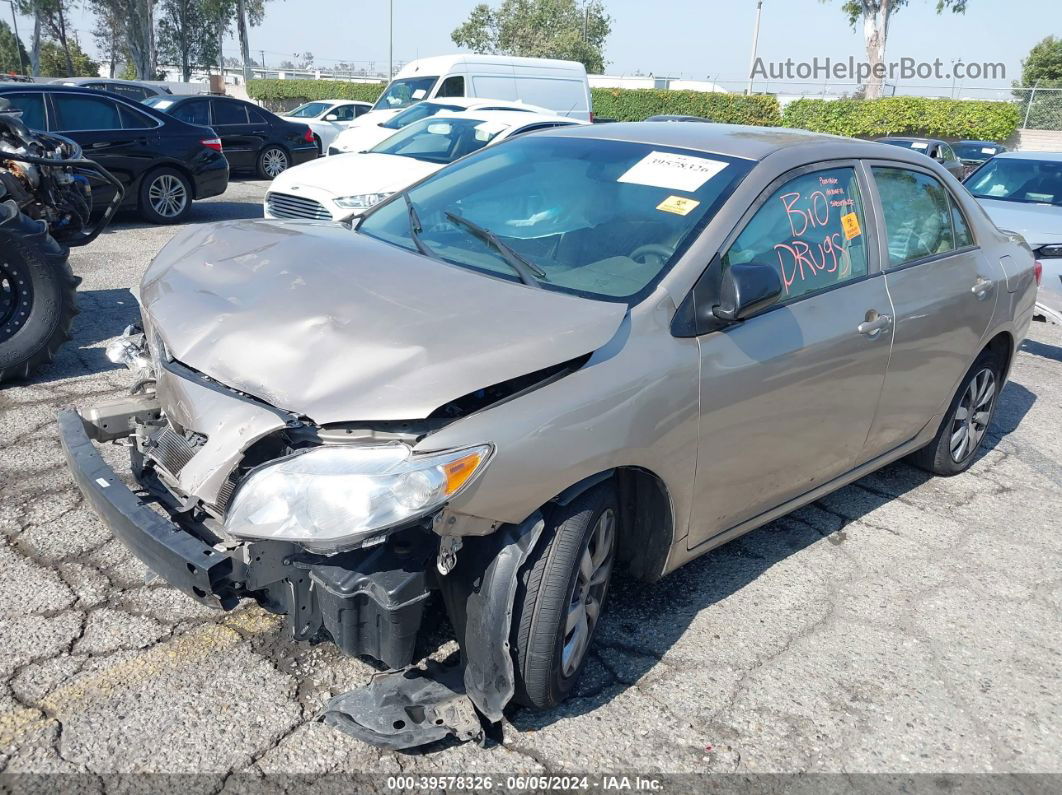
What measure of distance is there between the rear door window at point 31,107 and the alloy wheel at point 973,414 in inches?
362

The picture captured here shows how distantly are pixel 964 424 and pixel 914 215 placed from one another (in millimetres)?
1276

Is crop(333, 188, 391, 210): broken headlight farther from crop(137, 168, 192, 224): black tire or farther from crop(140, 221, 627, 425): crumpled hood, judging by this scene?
crop(140, 221, 627, 425): crumpled hood

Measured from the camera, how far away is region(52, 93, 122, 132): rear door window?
9.70 metres

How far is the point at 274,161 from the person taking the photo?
51.7ft

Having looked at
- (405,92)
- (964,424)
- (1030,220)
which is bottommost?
(964,424)

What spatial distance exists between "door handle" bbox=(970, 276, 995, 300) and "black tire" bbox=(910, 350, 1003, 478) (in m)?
0.40

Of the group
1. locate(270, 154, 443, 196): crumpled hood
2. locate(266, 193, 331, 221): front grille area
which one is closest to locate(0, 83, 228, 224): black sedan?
locate(266, 193, 331, 221): front grille area

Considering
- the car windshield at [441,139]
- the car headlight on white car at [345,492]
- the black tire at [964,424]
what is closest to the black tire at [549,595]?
the car headlight on white car at [345,492]

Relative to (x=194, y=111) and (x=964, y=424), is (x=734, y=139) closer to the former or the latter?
(x=964, y=424)

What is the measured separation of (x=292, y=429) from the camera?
2342 mm

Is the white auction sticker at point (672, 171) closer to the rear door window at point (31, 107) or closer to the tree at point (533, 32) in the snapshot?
the rear door window at point (31, 107)

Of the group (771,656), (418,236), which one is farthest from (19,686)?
(771,656)

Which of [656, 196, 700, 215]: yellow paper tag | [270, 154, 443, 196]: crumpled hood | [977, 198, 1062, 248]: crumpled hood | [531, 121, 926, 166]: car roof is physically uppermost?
[531, 121, 926, 166]: car roof

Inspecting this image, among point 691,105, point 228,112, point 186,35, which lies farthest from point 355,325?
point 186,35
